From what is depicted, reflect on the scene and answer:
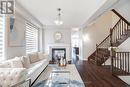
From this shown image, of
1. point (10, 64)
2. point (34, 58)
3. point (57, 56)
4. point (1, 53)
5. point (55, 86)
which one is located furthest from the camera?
point (57, 56)

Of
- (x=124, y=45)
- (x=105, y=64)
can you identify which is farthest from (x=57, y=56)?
(x=124, y=45)

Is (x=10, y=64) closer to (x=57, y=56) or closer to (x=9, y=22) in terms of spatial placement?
(x=9, y=22)

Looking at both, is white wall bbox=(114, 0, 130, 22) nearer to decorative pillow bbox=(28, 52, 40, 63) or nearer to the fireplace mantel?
decorative pillow bbox=(28, 52, 40, 63)

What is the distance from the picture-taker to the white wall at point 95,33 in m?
12.1

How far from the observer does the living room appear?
4.96 meters

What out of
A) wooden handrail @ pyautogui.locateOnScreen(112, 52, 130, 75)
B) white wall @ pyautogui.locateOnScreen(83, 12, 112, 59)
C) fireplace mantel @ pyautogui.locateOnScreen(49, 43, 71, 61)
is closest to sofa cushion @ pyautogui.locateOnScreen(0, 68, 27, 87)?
wooden handrail @ pyautogui.locateOnScreen(112, 52, 130, 75)

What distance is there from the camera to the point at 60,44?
1212 cm

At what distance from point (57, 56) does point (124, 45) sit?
5323mm

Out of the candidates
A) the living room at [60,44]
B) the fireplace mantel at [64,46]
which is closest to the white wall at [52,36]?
the living room at [60,44]

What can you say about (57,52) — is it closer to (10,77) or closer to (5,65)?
(5,65)

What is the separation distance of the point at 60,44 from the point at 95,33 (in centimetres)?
A: 280

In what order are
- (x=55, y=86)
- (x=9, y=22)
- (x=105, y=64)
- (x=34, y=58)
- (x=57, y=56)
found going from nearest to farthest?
(x=55, y=86) → (x=9, y=22) → (x=34, y=58) → (x=105, y=64) → (x=57, y=56)

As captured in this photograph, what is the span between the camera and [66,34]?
1227cm

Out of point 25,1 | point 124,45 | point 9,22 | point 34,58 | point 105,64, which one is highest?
point 25,1
